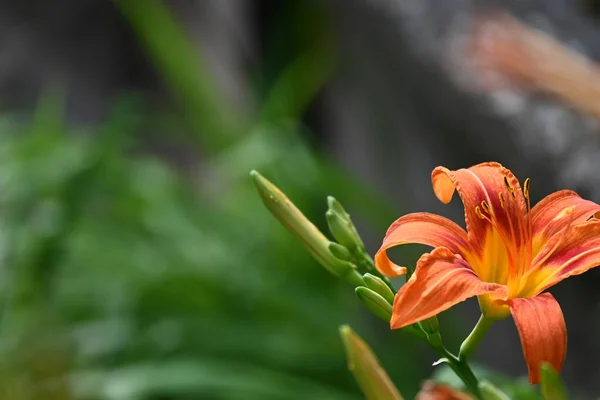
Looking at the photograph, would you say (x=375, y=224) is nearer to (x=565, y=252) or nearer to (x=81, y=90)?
(x=565, y=252)

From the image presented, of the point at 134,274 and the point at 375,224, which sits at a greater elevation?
the point at 134,274

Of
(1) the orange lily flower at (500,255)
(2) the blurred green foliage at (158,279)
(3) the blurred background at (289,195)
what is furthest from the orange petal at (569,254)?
(2) the blurred green foliage at (158,279)

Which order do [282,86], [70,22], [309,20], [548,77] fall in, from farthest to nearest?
[70,22], [309,20], [282,86], [548,77]

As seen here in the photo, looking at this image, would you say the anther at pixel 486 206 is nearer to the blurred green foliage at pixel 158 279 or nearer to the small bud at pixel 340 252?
the small bud at pixel 340 252

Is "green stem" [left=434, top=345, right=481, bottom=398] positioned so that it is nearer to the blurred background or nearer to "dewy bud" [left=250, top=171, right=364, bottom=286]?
"dewy bud" [left=250, top=171, right=364, bottom=286]

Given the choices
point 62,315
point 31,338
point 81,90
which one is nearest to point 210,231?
point 62,315

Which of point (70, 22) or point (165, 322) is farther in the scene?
point (70, 22)

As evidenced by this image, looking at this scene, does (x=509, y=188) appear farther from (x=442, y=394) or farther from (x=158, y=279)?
(x=158, y=279)
